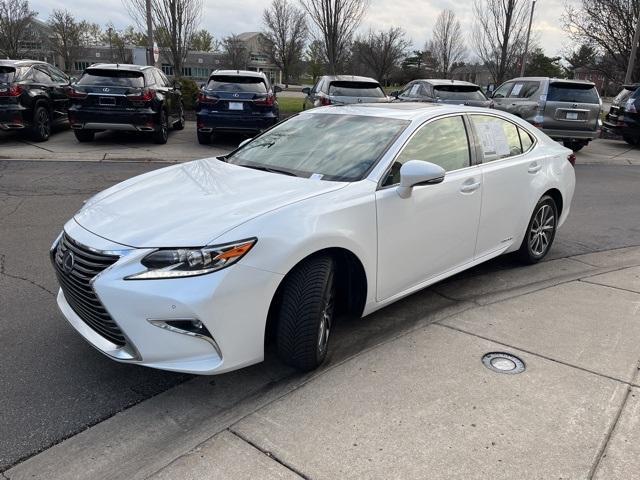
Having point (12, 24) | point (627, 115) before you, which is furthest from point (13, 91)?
point (12, 24)

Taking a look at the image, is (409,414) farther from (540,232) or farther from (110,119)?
(110,119)

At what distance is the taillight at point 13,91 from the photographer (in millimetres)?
10820

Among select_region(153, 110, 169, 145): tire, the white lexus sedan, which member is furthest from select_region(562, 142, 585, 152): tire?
the white lexus sedan

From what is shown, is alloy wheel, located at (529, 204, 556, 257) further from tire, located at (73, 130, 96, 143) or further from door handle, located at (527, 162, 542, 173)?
tire, located at (73, 130, 96, 143)

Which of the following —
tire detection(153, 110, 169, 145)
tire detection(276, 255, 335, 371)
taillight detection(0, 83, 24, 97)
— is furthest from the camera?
tire detection(153, 110, 169, 145)

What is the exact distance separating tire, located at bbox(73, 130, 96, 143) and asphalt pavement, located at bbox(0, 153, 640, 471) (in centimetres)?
505

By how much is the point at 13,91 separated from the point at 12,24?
27206mm

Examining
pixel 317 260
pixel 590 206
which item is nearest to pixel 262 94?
pixel 590 206

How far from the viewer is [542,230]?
522cm

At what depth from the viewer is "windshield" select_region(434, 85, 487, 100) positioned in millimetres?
12922

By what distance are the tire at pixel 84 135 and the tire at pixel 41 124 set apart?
23.7 inches

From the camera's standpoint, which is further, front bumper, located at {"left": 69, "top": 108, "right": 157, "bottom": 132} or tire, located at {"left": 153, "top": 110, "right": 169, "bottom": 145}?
tire, located at {"left": 153, "top": 110, "right": 169, "bottom": 145}

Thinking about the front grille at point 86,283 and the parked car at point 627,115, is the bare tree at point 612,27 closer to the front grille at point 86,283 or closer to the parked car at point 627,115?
the parked car at point 627,115

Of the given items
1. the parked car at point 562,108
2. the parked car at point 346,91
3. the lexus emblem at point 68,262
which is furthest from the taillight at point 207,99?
the lexus emblem at point 68,262
